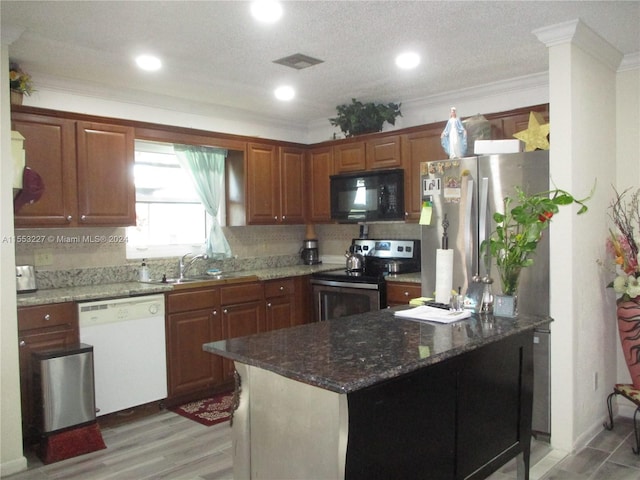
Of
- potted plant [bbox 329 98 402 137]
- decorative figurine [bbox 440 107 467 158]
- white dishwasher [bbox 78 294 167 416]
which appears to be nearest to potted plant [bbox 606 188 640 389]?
decorative figurine [bbox 440 107 467 158]

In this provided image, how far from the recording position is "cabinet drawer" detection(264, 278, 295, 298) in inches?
181

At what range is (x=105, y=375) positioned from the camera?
3512 mm

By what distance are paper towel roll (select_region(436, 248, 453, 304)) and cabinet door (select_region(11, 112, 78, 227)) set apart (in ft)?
8.56

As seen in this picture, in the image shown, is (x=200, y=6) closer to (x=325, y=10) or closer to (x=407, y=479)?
(x=325, y=10)

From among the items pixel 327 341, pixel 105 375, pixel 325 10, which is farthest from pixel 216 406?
pixel 325 10

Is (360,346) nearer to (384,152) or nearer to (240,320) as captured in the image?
(240,320)

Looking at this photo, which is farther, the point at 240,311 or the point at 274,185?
the point at 274,185

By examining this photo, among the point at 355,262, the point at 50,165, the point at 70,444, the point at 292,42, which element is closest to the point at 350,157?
the point at 355,262

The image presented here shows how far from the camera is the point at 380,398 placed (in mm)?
1785

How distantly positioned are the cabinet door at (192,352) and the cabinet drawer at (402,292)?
1461 mm

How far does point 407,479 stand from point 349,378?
0.61 metres

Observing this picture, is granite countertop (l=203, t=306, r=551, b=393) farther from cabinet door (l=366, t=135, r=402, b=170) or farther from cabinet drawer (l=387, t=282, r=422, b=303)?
cabinet door (l=366, t=135, r=402, b=170)

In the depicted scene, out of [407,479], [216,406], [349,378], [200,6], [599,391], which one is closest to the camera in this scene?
[349,378]

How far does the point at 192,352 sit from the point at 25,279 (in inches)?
51.2
